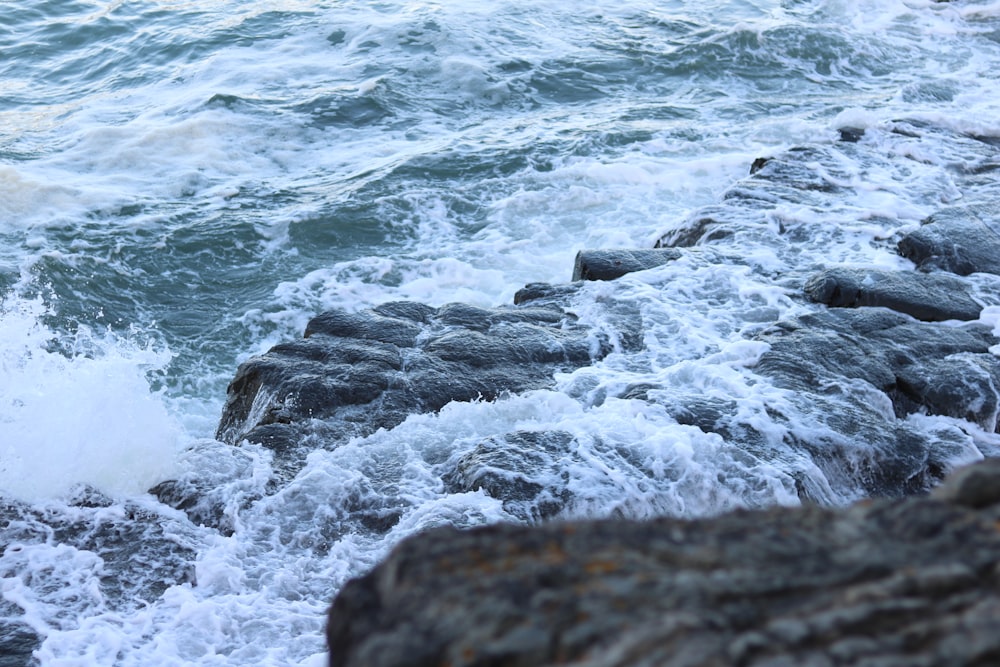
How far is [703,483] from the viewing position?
558 centimetres

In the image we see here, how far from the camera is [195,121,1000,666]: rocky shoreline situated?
155cm

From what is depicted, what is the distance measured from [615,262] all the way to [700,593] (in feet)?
22.9

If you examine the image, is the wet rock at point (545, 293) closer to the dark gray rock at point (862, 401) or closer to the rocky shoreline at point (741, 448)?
the rocky shoreline at point (741, 448)

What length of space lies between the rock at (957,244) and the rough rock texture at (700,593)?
22.7 ft

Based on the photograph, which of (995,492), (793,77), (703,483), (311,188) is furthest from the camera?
(793,77)

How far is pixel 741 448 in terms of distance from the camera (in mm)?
5855

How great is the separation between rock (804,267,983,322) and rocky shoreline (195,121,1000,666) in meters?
0.02

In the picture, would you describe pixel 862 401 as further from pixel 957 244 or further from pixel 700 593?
pixel 700 593

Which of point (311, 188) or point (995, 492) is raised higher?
point (995, 492)

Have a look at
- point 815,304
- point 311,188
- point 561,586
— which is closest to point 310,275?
point 311,188

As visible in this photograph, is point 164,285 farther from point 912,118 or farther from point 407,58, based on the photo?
point 912,118

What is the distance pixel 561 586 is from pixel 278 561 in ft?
12.3

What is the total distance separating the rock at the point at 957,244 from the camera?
8086 mm

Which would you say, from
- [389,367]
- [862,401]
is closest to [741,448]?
[862,401]
